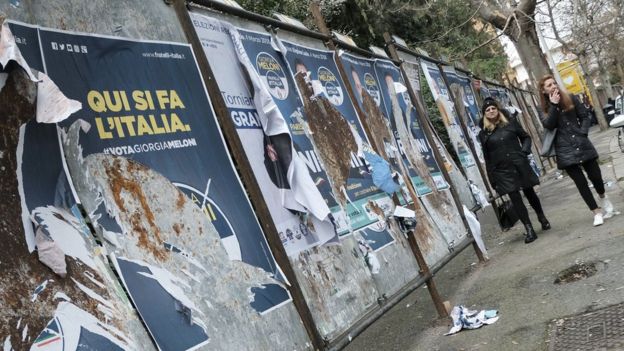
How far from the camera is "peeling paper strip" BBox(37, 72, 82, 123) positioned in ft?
8.09

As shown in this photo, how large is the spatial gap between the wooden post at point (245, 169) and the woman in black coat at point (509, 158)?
16.6 feet

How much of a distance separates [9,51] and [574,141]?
21.4 ft

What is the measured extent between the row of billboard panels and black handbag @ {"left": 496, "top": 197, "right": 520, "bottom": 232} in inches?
158

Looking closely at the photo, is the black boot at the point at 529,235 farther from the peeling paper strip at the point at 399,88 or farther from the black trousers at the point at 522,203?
the peeling paper strip at the point at 399,88

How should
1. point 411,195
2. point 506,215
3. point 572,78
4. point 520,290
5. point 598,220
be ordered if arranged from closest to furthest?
point 520,290 → point 411,195 → point 598,220 → point 506,215 → point 572,78

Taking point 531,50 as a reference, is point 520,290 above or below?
below

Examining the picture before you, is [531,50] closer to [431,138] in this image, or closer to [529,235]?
[529,235]

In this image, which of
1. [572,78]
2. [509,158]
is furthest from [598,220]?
[572,78]

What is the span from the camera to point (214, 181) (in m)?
3.41

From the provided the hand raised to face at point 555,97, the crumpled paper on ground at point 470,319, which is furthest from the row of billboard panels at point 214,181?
the hand raised to face at point 555,97

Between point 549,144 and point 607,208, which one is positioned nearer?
point 607,208

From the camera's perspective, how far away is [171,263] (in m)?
2.95

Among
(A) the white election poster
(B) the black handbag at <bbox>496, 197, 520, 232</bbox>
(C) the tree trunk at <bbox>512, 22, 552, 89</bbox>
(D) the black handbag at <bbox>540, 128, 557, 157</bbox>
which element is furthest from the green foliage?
(A) the white election poster

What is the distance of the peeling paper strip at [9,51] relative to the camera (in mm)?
2359
